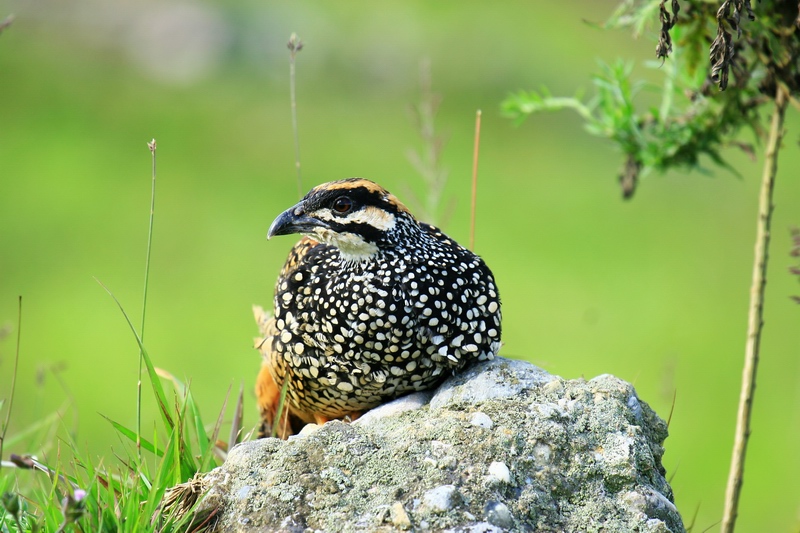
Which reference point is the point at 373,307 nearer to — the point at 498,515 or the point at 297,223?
the point at 297,223

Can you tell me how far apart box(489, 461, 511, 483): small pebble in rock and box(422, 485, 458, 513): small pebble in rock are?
0.18 metres

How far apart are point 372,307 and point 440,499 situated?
3.69 ft

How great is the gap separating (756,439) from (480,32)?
10495mm

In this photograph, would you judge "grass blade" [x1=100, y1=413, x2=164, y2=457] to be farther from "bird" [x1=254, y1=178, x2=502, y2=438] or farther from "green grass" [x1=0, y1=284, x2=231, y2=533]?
"bird" [x1=254, y1=178, x2=502, y2=438]

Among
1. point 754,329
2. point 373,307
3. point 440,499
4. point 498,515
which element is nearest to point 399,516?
point 440,499

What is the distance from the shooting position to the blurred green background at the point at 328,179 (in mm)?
11953

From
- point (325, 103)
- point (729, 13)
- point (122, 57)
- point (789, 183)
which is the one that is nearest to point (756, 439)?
point (789, 183)

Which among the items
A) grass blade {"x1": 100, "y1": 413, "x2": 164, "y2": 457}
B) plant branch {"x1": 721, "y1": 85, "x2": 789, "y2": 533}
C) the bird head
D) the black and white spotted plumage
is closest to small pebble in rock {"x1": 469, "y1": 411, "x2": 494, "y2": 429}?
the black and white spotted plumage

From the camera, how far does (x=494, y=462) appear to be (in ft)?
11.5

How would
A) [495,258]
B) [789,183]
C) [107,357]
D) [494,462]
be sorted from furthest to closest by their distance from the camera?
[789,183]
[495,258]
[107,357]
[494,462]

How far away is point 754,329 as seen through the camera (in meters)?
4.61

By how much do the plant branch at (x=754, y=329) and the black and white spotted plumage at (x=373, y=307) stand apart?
1314 millimetres

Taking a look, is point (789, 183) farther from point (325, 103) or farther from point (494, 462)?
point (494, 462)

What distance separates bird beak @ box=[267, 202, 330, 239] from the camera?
425cm
